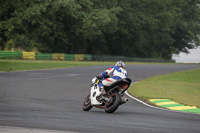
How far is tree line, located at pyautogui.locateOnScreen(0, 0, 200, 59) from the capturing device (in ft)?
200

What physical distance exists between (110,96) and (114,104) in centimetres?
41

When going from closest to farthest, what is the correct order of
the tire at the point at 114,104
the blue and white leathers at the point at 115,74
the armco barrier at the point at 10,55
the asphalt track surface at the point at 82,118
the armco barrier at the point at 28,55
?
the asphalt track surface at the point at 82,118 < the tire at the point at 114,104 < the blue and white leathers at the point at 115,74 < the armco barrier at the point at 10,55 < the armco barrier at the point at 28,55

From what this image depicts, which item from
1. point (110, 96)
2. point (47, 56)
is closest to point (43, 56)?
point (47, 56)

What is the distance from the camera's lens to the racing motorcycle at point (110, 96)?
41.1 ft

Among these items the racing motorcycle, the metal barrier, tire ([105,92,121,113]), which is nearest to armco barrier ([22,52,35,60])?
the metal barrier

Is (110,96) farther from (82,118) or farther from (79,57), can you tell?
(79,57)

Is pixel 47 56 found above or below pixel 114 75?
below

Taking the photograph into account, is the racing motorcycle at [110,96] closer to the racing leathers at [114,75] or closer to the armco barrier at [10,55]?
the racing leathers at [114,75]

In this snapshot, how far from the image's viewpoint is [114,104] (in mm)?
12531

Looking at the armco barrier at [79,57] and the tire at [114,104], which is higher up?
the tire at [114,104]

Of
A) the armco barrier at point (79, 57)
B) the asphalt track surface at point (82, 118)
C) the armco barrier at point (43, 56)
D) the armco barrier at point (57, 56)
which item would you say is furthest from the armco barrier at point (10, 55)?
the asphalt track surface at point (82, 118)

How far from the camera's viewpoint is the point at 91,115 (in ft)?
40.3

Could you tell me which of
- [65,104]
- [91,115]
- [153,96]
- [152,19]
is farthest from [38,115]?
[152,19]

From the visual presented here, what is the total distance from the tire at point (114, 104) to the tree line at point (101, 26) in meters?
41.4
